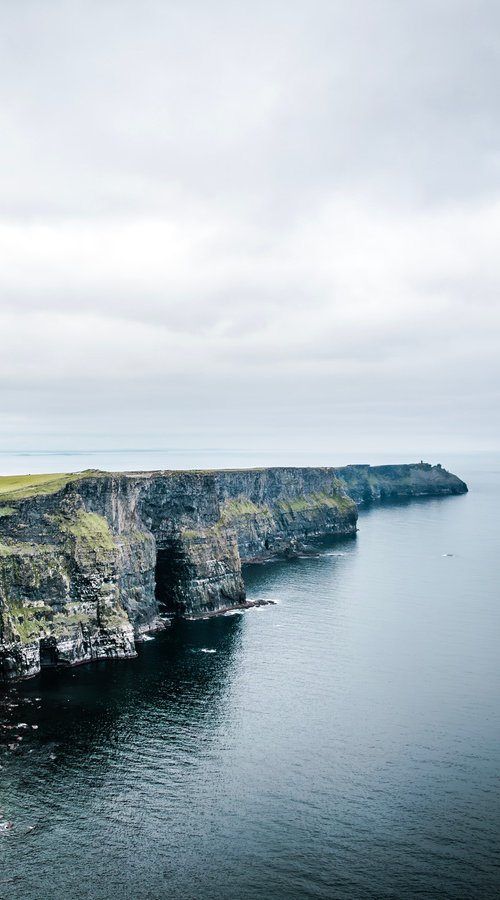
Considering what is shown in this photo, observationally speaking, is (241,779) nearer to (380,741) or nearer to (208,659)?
(380,741)

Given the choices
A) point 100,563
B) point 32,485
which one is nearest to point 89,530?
point 100,563

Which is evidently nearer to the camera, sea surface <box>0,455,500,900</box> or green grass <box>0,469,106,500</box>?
sea surface <box>0,455,500,900</box>

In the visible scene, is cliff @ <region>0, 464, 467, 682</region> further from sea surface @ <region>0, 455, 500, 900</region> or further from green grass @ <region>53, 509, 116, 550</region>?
sea surface @ <region>0, 455, 500, 900</region>

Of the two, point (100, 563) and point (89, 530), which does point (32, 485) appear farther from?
point (100, 563)

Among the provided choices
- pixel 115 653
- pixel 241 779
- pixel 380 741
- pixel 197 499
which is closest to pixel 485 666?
pixel 380 741

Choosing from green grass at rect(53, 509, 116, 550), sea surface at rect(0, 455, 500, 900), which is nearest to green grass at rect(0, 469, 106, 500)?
green grass at rect(53, 509, 116, 550)
